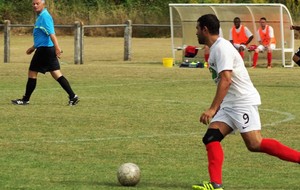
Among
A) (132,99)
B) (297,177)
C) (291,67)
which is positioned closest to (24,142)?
(297,177)

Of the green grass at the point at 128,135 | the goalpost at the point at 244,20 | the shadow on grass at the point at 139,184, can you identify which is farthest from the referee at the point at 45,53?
the goalpost at the point at 244,20

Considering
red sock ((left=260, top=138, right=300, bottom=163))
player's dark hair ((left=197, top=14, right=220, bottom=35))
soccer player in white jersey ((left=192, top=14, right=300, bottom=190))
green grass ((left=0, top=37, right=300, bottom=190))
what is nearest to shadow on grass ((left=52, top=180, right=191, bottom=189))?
green grass ((left=0, top=37, right=300, bottom=190))

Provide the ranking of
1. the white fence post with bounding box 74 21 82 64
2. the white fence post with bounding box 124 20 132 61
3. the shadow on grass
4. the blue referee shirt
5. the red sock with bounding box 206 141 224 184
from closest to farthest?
the red sock with bounding box 206 141 224 184, the shadow on grass, the blue referee shirt, the white fence post with bounding box 74 21 82 64, the white fence post with bounding box 124 20 132 61

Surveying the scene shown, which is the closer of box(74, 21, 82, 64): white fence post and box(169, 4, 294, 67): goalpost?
Answer: box(169, 4, 294, 67): goalpost

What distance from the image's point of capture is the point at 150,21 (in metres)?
53.0

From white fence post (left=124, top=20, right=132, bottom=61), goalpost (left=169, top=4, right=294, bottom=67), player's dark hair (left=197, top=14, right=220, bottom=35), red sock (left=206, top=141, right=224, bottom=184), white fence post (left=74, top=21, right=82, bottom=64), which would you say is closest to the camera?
red sock (left=206, top=141, right=224, bottom=184)

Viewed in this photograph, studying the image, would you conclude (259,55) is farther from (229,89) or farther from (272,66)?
(229,89)

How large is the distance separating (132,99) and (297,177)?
923cm

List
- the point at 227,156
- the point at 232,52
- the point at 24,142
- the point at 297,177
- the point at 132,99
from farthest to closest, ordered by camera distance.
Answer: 1. the point at 132,99
2. the point at 24,142
3. the point at 227,156
4. the point at 297,177
5. the point at 232,52

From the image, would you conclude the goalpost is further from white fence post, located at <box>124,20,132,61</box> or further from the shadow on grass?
the shadow on grass

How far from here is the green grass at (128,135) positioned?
998cm

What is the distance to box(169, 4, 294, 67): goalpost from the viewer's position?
1217 inches

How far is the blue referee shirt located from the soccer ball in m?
8.35

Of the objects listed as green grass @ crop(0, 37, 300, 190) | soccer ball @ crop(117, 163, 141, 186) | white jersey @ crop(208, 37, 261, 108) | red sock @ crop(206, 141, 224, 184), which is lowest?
green grass @ crop(0, 37, 300, 190)
